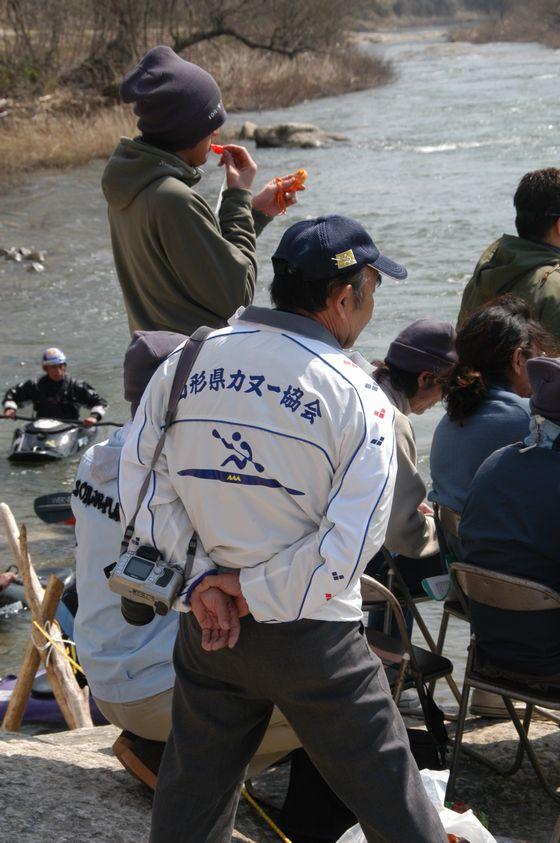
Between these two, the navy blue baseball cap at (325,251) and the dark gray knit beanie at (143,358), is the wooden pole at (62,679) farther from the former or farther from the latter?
the navy blue baseball cap at (325,251)

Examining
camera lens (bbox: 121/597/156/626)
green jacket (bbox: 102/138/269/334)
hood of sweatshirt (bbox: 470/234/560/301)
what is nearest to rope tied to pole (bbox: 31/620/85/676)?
green jacket (bbox: 102/138/269/334)

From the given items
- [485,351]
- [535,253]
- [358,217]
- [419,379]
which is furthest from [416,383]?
[358,217]

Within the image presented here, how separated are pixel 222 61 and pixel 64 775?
116ft

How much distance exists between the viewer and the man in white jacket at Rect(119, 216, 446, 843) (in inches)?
90.5

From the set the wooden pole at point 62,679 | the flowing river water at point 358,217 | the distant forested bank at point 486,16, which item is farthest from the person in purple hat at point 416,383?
the distant forested bank at point 486,16

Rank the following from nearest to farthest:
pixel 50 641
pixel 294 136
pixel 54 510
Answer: pixel 50 641 → pixel 54 510 → pixel 294 136

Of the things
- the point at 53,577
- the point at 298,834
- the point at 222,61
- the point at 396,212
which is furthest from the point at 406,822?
the point at 222,61

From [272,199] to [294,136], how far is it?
25246 mm

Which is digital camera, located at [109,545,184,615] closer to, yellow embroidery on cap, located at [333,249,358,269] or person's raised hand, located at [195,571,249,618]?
person's raised hand, located at [195,571,249,618]

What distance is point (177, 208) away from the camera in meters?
3.73

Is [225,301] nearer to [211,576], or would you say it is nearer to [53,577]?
[53,577]

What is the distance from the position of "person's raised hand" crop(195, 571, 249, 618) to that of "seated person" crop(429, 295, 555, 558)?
1542 millimetres

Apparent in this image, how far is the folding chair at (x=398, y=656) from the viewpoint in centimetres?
348

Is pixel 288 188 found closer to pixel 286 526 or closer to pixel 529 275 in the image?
pixel 529 275
